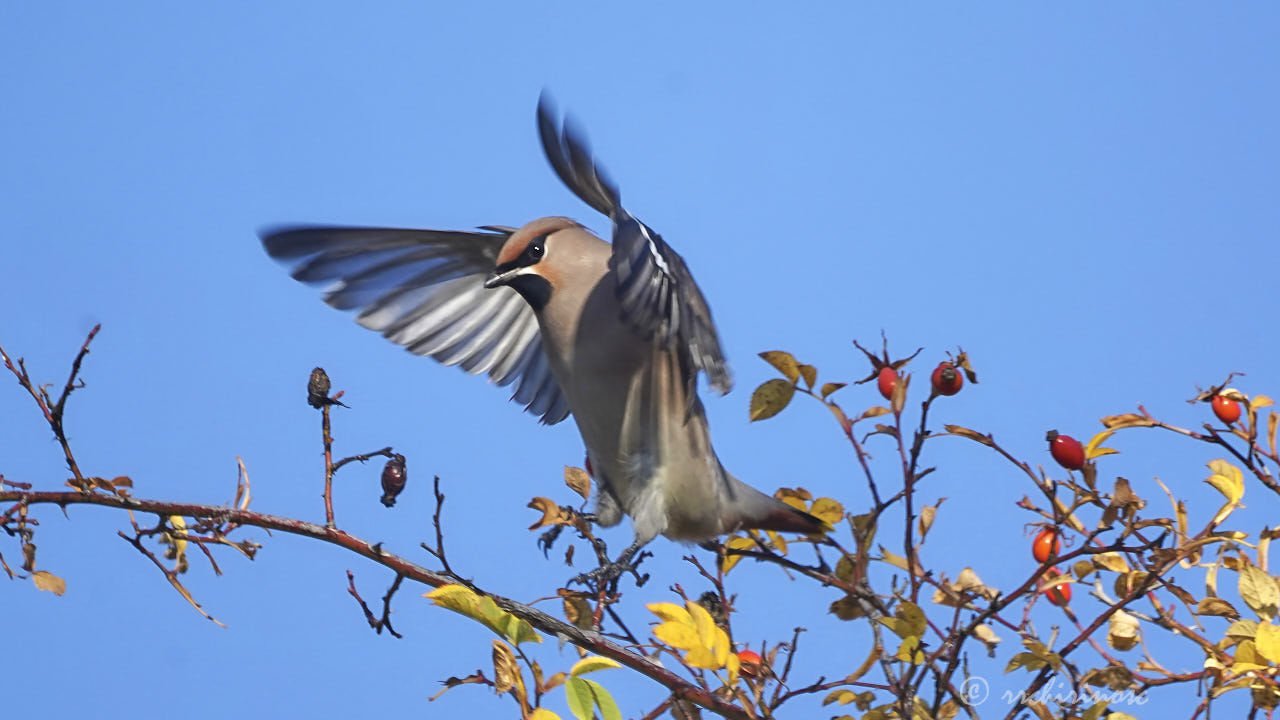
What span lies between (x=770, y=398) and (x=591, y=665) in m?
0.76

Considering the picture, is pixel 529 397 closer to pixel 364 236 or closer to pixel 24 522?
pixel 364 236

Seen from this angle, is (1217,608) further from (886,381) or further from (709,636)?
(709,636)

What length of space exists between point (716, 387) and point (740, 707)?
1147 millimetres

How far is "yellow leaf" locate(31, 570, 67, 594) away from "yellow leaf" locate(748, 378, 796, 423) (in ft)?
4.15

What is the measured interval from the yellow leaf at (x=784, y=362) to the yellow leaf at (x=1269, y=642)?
2.88 ft

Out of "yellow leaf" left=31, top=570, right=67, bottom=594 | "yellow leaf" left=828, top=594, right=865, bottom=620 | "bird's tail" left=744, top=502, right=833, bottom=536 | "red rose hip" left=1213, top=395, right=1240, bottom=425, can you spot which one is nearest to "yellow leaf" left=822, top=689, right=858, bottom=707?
"yellow leaf" left=828, top=594, right=865, bottom=620

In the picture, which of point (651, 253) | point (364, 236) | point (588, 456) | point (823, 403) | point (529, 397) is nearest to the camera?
point (823, 403)

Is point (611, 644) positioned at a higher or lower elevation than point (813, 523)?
lower

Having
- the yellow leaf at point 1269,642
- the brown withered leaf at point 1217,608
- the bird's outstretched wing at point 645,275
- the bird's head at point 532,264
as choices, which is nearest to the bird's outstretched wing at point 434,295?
the bird's head at point 532,264

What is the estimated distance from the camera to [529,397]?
3.85 metres

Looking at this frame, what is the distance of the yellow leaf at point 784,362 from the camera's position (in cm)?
236

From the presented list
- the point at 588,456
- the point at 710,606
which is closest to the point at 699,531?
the point at 588,456

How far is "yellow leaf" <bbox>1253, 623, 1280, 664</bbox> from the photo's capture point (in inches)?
72.4

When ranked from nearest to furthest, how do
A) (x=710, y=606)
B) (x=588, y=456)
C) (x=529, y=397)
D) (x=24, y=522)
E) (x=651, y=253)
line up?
(x=24, y=522), (x=710, y=606), (x=651, y=253), (x=588, y=456), (x=529, y=397)
